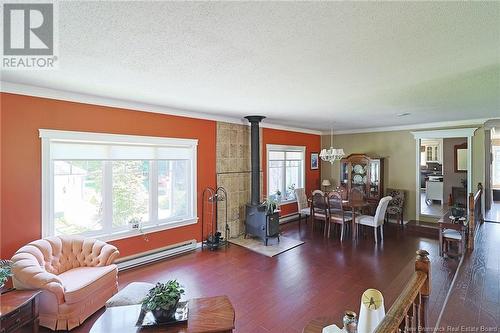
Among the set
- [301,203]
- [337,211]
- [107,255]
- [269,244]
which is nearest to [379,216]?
[337,211]

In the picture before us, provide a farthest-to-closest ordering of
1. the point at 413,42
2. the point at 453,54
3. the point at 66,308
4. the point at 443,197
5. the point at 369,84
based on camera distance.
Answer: the point at 443,197
the point at 369,84
the point at 66,308
the point at 453,54
the point at 413,42

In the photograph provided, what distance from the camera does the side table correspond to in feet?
7.04

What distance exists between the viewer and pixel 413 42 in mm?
1959

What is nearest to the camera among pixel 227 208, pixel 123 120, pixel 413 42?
pixel 413 42

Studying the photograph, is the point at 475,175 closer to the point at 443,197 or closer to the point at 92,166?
the point at 443,197

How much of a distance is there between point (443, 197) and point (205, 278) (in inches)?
276

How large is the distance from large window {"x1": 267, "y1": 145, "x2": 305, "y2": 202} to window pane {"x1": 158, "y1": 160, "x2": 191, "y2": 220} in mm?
2308

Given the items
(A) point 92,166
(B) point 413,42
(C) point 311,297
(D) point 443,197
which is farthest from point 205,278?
(D) point 443,197

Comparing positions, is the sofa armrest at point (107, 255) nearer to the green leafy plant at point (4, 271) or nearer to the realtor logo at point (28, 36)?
the green leafy plant at point (4, 271)

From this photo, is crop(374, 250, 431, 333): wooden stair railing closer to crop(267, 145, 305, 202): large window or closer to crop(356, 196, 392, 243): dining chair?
crop(356, 196, 392, 243): dining chair

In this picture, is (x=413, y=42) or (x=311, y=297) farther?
(x=311, y=297)

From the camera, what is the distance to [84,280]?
2.75 m

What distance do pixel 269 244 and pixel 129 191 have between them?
2743mm

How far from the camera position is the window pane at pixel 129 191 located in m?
3.96
